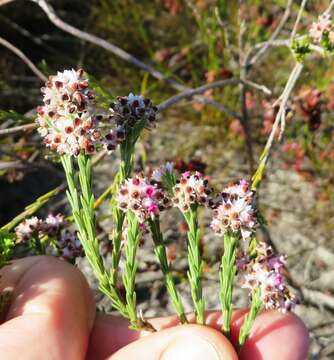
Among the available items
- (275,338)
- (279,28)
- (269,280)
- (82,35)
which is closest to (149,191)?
(269,280)

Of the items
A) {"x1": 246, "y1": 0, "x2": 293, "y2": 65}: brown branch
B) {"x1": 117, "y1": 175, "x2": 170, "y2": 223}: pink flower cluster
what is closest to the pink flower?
{"x1": 117, "y1": 175, "x2": 170, "y2": 223}: pink flower cluster

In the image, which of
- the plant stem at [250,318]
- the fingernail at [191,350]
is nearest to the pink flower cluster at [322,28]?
the plant stem at [250,318]

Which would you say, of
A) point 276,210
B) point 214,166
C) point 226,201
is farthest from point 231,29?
point 226,201

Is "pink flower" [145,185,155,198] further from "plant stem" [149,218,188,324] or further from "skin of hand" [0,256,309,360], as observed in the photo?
"skin of hand" [0,256,309,360]

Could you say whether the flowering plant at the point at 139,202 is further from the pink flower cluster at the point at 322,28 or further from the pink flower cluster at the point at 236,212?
the pink flower cluster at the point at 322,28

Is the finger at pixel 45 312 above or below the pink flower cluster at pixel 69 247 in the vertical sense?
below

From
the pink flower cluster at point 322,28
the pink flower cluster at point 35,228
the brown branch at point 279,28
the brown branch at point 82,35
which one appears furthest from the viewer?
the brown branch at point 279,28
